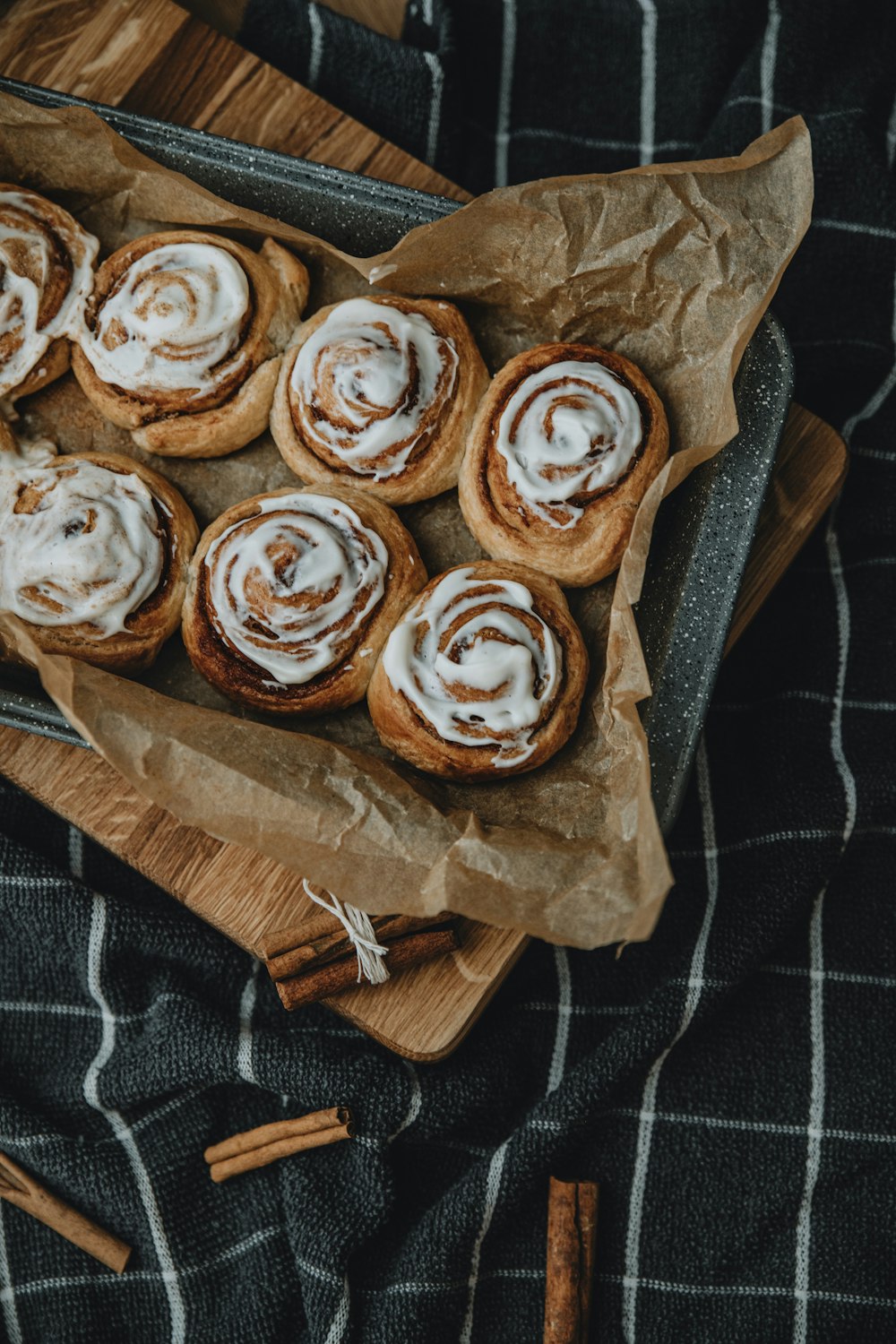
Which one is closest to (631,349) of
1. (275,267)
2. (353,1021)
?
(275,267)

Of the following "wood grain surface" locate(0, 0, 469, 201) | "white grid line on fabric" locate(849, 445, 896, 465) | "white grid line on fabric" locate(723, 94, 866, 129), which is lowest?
"white grid line on fabric" locate(849, 445, 896, 465)

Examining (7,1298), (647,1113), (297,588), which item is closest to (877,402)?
(297,588)

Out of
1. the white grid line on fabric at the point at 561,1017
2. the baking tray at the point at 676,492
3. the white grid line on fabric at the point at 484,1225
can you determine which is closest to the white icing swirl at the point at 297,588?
the baking tray at the point at 676,492

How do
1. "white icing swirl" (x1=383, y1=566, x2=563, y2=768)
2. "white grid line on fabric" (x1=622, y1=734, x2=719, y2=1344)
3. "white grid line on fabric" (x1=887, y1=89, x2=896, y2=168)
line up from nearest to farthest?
1. "white icing swirl" (x1=383, y1=566, x2=563, y2=768)
2. "white grid line on fabric" (x1=622, y1=734, x2=719, y2=1344)
3. "white grid line on fabric" (x1=887, y1=89, x2=896, y2=168)

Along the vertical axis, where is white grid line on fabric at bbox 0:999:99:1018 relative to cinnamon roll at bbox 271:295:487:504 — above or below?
below

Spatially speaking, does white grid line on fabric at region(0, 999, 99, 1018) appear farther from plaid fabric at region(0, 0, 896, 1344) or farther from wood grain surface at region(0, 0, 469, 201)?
wood grain surface at region(0, 0, 469, 201)

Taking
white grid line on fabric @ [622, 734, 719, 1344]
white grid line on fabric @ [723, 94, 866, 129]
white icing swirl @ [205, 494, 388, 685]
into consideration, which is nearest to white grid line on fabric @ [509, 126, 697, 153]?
white grid line on fabric @ [723, 94, 866, 129]

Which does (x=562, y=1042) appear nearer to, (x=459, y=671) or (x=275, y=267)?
(x=459, y=671)
